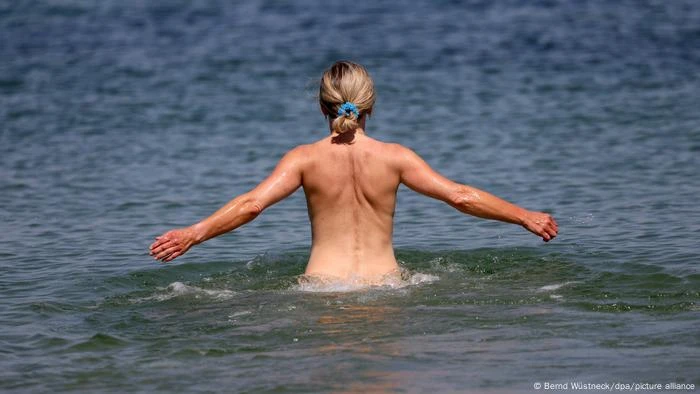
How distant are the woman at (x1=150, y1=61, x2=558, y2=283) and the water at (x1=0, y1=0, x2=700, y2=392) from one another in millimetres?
258

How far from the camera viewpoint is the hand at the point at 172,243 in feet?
21.3

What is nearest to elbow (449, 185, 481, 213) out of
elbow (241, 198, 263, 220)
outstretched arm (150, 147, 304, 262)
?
outstretched arm (150, 147, 304, 262)

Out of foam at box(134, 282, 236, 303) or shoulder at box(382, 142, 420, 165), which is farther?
foam at box(134, 282, 236, 303)

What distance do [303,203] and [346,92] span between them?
4500 mm

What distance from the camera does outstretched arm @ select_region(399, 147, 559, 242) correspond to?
689cm

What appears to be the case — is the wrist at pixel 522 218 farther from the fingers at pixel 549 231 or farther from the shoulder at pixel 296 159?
the shoulder at pixel 296 159

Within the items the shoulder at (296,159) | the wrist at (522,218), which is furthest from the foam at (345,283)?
the wrist at (522,218)

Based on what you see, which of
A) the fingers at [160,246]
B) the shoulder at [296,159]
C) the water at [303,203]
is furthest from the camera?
the shoulder at [296,159]

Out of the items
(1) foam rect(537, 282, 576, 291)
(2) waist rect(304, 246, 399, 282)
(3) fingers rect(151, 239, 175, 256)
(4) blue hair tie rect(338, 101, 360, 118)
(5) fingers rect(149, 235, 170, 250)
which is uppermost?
(4) blue hair tie rect(338, 101, 360, 118)

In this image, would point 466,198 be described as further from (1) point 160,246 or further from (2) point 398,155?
(1) point 160,246

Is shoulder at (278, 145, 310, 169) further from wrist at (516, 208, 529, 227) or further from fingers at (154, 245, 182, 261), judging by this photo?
wrist at (516, 208, 529, 227)

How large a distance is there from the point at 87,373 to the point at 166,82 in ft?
42.0

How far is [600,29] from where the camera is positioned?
69.7ft

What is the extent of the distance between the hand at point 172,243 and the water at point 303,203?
430 millimetres
